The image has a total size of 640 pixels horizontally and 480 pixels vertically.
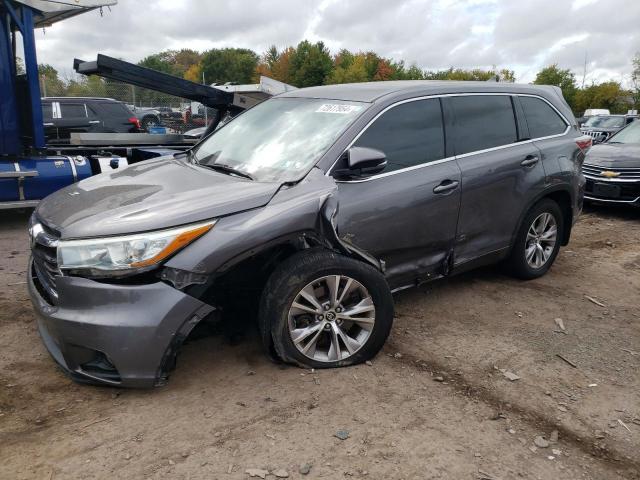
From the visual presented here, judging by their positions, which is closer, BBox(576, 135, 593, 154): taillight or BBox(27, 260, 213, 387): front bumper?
BBox(27, 260, 213, 387): front bumper

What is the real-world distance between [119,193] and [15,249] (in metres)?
3.43

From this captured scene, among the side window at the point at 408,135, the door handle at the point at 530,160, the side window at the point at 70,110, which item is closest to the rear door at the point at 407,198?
the side window at the point at 408,135

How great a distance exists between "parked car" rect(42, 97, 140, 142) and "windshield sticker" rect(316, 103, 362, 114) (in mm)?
8554

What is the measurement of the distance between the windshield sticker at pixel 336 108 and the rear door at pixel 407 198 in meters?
0.19

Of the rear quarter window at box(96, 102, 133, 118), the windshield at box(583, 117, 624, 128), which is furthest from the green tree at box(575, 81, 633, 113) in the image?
the rear quarter window at box(96, 102, 133, 118)

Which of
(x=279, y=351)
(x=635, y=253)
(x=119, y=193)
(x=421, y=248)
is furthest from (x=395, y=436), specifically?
(x=635, y=253)

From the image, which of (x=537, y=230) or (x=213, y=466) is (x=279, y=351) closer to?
(x=213, y=466)

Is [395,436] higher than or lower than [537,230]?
lower

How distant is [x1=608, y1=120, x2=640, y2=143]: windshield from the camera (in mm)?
9297

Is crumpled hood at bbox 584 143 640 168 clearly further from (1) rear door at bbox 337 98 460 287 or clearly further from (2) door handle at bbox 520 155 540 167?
(1) rear door at bbox 337 98 460 287

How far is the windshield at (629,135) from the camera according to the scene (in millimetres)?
9297

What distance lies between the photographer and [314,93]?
4324 millimetres

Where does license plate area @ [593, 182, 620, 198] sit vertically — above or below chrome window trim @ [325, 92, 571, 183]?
below

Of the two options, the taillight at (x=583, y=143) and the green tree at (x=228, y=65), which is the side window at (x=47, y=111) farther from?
the green tree at (x=228, y=65)
